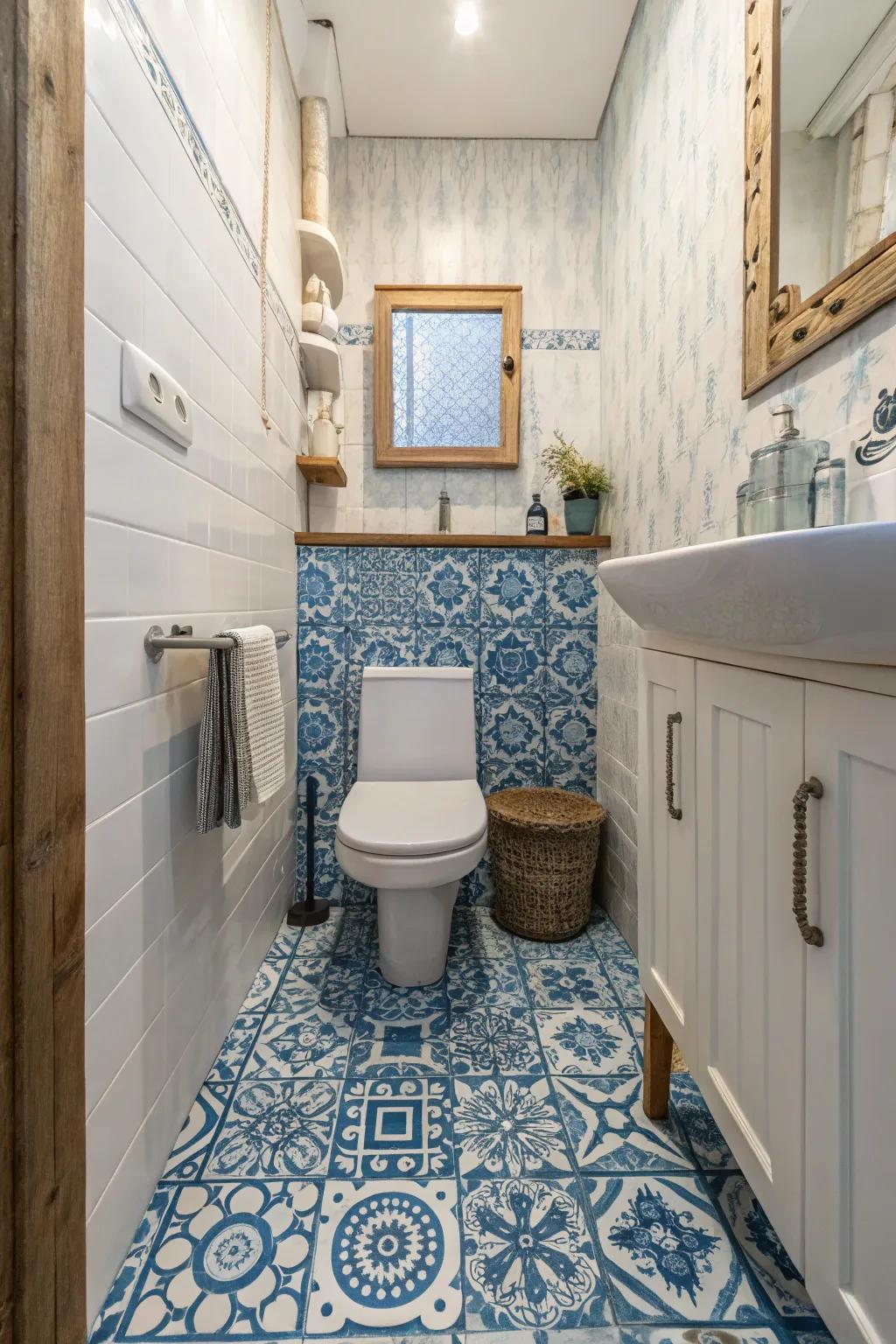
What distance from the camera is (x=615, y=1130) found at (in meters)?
A: 1.15

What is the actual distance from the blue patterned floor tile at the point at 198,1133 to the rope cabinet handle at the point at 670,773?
99 cm

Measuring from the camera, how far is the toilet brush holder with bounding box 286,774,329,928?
1929 millimetres

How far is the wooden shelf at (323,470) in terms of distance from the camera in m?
2.00

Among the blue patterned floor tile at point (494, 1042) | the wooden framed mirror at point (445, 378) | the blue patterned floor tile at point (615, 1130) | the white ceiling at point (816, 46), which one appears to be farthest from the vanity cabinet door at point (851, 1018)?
the wooden framed mirror at point (445, 378)

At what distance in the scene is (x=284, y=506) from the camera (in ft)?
6.13

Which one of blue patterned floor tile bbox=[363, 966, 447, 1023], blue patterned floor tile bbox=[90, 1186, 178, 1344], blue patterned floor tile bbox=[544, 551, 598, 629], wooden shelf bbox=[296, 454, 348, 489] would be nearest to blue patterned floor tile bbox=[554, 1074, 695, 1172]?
blue patterned floor tile bbox=[363, 966, 447, 1023]

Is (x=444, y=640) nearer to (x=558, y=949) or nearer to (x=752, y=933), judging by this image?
(x=558, y=949)

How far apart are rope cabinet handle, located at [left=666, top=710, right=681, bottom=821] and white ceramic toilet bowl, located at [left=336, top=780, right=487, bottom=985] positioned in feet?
1.81

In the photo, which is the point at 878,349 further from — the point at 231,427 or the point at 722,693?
the point at 231,427

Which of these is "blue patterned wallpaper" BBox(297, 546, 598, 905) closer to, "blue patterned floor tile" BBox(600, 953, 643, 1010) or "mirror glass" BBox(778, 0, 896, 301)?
"blue patterned floor tile" BBox(600, 953, 643, 1010)

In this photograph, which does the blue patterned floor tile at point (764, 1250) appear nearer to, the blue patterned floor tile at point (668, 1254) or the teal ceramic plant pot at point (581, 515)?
the blue patterned floor tile at point (668, 1254)

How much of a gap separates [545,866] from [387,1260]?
103 cm

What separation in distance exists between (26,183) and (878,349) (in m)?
1.04

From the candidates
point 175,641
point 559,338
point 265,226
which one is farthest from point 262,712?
point 559,338
